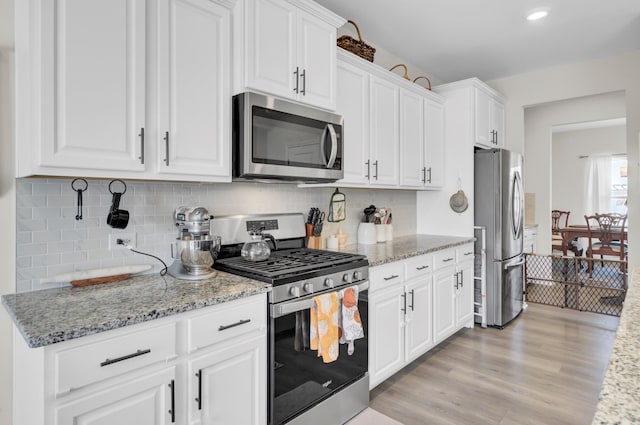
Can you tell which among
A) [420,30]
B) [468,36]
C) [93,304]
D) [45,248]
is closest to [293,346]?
[93,304]

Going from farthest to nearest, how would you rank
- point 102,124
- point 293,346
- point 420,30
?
1. point 420,30
2. point 293,346
3. point 102,124

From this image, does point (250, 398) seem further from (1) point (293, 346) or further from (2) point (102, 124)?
(2) point (102, 124)

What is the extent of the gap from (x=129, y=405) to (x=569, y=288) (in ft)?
17.0

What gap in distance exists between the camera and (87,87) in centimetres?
→ 145

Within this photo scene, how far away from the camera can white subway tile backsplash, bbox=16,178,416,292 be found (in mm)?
1586

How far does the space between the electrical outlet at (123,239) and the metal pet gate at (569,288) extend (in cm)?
416

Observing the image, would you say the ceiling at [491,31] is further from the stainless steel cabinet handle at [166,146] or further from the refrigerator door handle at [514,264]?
the refrigerator door handle at [514,264]

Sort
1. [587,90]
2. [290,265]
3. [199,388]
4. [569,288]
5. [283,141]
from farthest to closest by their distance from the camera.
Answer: [569,288], [587,90], [283,141], [290,265], [199,388]

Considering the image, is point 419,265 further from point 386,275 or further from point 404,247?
point 386,275

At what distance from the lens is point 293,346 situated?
1.83m

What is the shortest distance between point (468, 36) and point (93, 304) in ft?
11.3

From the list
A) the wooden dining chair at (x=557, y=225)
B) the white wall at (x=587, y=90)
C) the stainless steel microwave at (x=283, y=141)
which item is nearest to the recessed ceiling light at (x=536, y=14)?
the white wall at (x=587, y=90)

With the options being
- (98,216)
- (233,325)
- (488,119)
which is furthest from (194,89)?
(488,119)

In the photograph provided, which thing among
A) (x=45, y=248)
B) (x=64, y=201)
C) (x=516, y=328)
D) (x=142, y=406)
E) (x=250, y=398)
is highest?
(x=64, y=201)
